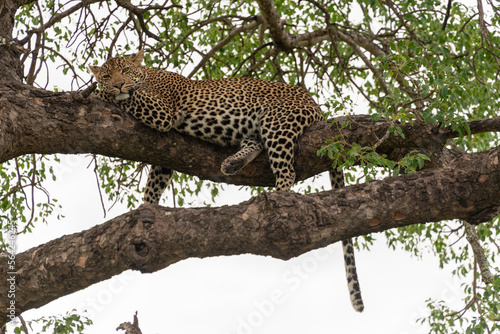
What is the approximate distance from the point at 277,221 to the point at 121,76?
280cm

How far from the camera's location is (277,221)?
4.19 metres

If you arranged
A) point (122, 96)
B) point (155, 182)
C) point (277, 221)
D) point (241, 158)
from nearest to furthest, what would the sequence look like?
point (277, 221) → point (241, 158) → point (122, 96) → point (155, 182)

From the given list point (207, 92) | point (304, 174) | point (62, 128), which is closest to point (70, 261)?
point (62, 128)

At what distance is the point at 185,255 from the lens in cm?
438

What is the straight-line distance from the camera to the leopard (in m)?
5.57

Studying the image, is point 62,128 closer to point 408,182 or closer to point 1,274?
point 1,274

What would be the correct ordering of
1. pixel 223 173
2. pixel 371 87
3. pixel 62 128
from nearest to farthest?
pixel 62 128, pixel 223 173, pixel 371 87

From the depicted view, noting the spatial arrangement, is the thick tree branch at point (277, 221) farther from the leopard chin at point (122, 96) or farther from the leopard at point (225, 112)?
the leopard chin at point (122, 96)

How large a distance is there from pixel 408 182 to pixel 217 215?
1327 millimetres

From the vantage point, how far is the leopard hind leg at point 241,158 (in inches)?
212

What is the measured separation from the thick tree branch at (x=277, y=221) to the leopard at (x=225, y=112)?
1.13 m

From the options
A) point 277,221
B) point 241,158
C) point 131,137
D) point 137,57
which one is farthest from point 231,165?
point 137,57

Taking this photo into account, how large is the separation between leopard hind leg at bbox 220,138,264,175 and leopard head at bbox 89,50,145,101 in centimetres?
120

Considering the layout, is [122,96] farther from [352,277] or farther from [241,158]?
[352,277]
